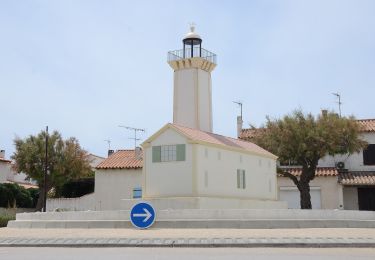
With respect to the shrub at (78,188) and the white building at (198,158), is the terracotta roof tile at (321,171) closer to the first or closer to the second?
the white building at (198,158)

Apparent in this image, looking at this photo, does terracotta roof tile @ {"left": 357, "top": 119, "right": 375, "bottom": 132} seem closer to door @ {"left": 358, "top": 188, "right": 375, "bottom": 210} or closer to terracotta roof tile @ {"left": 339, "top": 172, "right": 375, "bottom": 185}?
terracotta roof tile @ {"left": 339, "top": 172, "right": 375, "bottom": 185}

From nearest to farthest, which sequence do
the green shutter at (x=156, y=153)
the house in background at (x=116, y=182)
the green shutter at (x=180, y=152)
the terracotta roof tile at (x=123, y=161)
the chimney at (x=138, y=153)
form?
the green shutter at (x=180, y=152)
the green shutter at (x=156, y=153)
the house in background at (x=116, y=182)
the terracotta roof tile at (x=123, y=161)
the chimney at (x=138, y=153)

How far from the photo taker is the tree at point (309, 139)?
1275 inches

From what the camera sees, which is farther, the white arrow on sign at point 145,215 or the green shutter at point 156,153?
the green shutter at point 156,153

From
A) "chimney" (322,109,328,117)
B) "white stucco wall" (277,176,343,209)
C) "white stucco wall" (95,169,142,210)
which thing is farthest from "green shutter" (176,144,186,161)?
"white stucco wall" (277,176,343,209)

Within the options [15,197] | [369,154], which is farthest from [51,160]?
[369,154]

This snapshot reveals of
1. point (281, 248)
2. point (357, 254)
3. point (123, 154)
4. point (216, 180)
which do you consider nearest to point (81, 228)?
point (216, 180)

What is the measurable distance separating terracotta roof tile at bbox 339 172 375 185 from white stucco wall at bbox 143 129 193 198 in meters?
16.1

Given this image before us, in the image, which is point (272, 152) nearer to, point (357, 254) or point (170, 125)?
point (170, 125)

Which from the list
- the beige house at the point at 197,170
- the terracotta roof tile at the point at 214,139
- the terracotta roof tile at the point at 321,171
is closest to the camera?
the beige house at the point at 197,170

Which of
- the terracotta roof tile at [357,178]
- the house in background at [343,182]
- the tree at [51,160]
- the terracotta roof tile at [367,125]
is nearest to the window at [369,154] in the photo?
the house in background at [343,182]

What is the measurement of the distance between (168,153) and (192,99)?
536 cm

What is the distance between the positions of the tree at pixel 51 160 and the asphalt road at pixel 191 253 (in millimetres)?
29117

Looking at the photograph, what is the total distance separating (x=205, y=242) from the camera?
1436 centimetres
